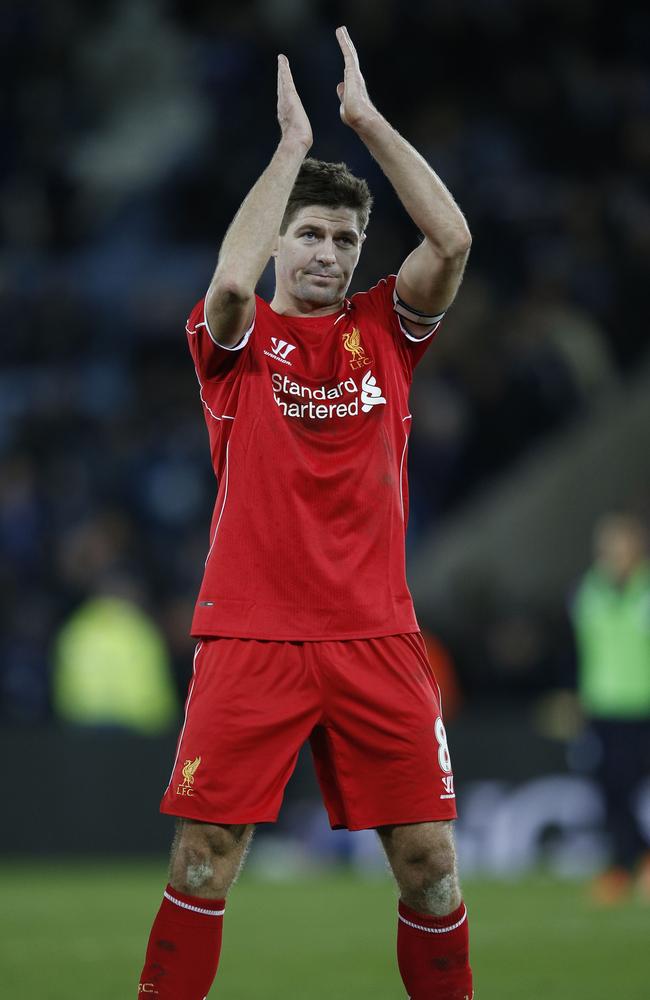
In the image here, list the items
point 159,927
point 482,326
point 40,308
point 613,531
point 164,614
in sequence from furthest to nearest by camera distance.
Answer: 1. point 40,308
2. point 482,326
3. point 164,614
4. point 613,531
5. point 159,927

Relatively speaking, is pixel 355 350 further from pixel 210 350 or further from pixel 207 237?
pixel 207 237

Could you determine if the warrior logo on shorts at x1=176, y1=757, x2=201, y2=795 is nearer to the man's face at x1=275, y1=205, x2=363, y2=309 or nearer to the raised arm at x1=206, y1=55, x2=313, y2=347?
the raised arm at x1=206, y1=55, x2=313, y2=347

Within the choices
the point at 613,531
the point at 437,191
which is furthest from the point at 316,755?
the point at 613,531

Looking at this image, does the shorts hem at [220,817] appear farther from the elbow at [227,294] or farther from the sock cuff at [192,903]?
A: the elbow at [227,294]

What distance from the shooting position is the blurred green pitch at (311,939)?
21.9 feet

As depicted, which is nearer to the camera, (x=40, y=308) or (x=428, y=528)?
(x=428, y=528)

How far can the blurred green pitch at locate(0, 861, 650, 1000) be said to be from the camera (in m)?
6.67

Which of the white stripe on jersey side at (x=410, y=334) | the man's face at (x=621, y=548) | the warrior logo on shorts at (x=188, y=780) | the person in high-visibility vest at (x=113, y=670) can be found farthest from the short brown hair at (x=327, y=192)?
the person in high-visibility vest at (x=113, y=670)

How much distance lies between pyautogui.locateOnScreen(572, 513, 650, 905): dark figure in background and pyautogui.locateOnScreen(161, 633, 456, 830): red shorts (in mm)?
6277

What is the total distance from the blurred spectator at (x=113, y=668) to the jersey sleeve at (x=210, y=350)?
329 inches

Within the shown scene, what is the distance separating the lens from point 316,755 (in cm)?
466

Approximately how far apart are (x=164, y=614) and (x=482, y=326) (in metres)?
3.84

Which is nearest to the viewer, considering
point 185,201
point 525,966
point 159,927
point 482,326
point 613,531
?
point 159,927

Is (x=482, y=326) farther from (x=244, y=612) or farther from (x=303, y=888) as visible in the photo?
(x=244, y=612)
